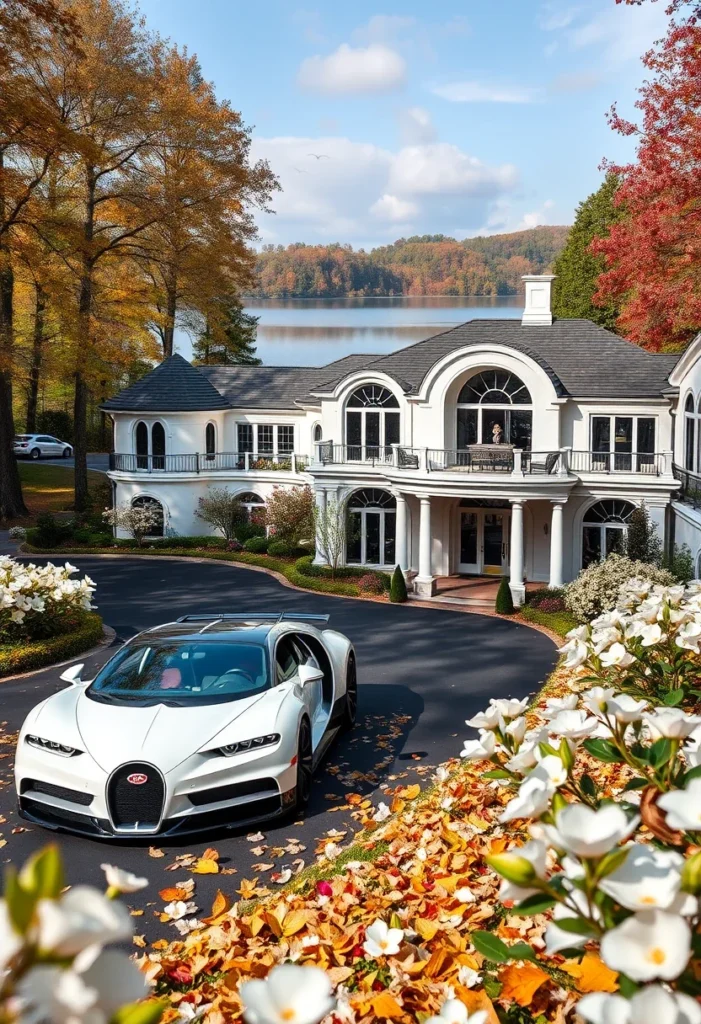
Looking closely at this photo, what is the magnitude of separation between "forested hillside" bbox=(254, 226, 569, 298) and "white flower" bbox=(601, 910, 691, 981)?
60133 millimetres

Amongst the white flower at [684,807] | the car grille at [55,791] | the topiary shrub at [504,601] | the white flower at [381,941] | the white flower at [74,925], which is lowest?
the topiary shrub at [504,601]

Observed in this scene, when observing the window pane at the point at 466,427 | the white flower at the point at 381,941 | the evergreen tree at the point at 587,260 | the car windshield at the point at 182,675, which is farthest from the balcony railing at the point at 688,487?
the evergreen tree at the point at 587,260

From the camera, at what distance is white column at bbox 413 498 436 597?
25062 millimetres

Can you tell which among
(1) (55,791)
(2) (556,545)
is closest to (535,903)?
(1) (55,791)

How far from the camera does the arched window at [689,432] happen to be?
2261 centimetres

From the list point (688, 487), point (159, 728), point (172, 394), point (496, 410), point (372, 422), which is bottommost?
point (159, 728)

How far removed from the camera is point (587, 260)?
48.6 m

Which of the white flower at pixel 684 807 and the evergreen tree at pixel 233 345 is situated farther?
the evergreen tree at pixel 233 345

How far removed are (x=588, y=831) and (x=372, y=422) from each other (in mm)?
26035

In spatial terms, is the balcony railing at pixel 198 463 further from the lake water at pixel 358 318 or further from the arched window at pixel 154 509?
the lake water at pixel 358 318

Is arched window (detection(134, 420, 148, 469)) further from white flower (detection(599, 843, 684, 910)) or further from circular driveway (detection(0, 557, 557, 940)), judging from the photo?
white flower (detection(599, 843, 684, 910))

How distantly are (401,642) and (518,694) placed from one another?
14.6ft

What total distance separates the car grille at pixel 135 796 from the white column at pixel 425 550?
17548 mm

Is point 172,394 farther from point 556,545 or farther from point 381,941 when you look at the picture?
point 381,941
